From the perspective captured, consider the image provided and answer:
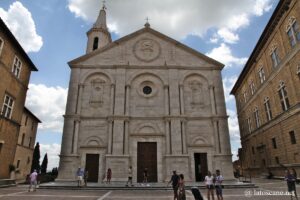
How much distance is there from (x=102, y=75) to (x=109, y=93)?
240 centimetres

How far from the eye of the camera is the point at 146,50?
26.3 metres

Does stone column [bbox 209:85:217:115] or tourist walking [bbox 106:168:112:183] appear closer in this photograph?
tourist walking [bbox 106:168:112:183]

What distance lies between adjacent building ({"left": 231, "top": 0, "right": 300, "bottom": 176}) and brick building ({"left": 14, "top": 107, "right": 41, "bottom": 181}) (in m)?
33.4

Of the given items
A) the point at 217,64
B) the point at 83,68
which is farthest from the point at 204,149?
the point at 83,68

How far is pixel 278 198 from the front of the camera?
12.3m

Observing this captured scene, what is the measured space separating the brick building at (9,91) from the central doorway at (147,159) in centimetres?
1237

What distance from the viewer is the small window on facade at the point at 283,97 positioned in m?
23.5

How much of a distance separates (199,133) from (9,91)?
19109mm

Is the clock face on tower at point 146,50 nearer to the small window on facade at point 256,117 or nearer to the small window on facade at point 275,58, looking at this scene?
the small window on facade at point 275,58

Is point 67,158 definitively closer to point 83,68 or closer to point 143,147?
point 143,147

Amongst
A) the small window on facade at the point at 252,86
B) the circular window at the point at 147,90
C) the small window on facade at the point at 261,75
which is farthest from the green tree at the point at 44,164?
the small window on facade at the point at 261,75

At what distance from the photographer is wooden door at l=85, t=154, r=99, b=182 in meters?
21.6

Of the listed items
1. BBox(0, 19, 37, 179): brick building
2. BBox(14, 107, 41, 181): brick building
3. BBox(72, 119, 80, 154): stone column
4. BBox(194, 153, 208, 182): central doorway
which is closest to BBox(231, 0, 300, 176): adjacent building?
BBox(194, 153, 208, 182): central doorway

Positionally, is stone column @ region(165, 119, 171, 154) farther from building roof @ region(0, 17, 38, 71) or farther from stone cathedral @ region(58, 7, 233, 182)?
building roof @ region(0, 17, 38, 71)
